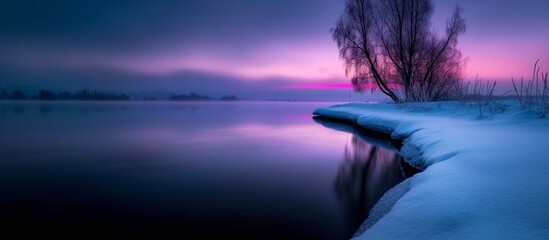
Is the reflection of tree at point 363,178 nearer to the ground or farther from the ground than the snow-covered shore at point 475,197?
nearer to the ground

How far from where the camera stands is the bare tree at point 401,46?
45.6 ft

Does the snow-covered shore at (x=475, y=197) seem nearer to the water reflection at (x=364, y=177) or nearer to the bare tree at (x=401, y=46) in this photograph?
the water reflection at (x=364, y=177)

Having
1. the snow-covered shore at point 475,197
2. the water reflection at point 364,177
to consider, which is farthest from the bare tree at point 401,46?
the snow-covered shore at point 475,197

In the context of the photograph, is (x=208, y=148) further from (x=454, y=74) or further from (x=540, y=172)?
(x=454, y=74)

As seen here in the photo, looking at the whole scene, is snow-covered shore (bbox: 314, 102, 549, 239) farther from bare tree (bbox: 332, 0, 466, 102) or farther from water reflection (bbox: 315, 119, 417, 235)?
bare tree (bbox: 332, 0, 466, 102)

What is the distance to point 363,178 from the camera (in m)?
4.11

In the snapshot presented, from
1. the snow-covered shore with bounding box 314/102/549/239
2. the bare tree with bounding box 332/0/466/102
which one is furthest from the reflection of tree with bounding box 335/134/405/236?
the bare tree with bounding box 332/0/466/102

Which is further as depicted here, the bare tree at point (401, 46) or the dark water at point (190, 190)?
the bare tree at point (401, 46)

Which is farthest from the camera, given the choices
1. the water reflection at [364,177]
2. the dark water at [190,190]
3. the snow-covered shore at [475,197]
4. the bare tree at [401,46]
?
the bare tree at [401,46]

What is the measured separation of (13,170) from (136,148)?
2.25m

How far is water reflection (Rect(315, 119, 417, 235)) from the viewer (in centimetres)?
292

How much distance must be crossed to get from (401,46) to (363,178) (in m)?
12.2

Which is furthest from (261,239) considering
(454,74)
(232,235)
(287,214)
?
(454,74)

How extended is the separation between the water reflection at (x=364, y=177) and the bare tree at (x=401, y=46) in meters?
8.73
